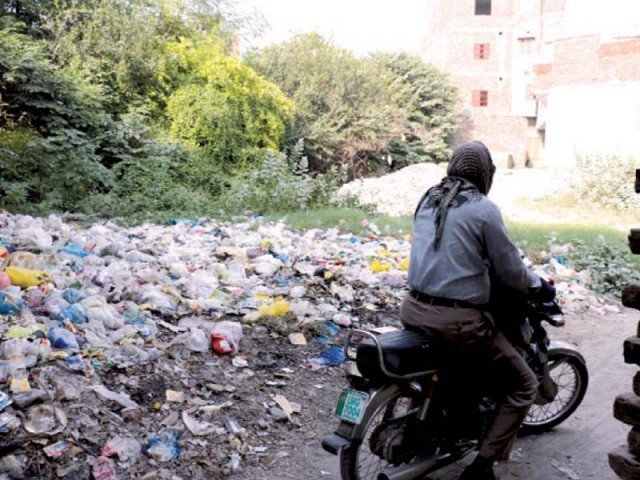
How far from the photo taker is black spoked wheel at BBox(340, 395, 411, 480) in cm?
288

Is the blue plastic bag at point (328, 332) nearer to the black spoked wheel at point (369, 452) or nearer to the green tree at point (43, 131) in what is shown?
the black spoked wheel at point (369, 452)

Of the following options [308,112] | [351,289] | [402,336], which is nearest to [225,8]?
[308,112]

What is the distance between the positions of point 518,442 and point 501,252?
1.58 metres

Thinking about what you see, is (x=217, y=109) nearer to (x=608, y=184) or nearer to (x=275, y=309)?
(x=608, y=184)

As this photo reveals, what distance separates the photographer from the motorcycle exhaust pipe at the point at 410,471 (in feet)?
9.52

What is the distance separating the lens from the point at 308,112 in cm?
2517

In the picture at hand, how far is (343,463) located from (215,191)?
12.6m

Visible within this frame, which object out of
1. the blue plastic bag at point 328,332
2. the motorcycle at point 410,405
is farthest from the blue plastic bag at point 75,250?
the motorcycle at point 410,405

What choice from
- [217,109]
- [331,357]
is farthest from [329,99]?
[331,357]

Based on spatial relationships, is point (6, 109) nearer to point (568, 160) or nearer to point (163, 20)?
point (163, 20)

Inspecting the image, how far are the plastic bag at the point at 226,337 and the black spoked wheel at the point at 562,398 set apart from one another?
210cm

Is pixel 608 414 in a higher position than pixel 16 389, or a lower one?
lower

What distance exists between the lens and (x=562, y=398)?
403cm

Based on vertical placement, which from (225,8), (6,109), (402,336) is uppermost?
(225,8)
